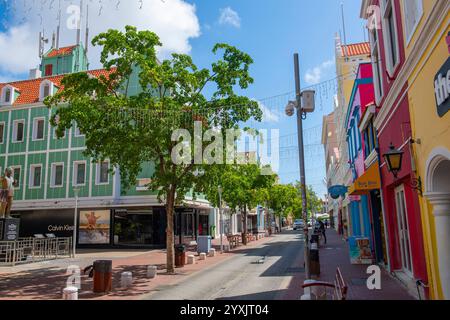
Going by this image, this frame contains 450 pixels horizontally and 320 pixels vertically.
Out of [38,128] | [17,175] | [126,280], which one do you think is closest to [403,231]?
[126,280]

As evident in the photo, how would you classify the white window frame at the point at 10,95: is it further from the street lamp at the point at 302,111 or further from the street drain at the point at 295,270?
the street lamp at the point at 302,111

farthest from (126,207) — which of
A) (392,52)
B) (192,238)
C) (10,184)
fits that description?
(392,52)

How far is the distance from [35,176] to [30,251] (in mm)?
12095

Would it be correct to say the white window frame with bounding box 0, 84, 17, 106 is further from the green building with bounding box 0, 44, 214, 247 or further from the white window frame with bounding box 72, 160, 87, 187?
the white window frame with bounding box 72, 160, 87, 187

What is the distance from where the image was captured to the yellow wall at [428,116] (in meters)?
6.41

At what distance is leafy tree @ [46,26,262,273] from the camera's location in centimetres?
1423

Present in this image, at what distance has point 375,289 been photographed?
10.8 meters

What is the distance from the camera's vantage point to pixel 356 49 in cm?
3428

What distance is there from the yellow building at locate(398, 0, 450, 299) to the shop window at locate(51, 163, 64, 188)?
28.0 m

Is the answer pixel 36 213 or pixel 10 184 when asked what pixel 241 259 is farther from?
pixel 36 213

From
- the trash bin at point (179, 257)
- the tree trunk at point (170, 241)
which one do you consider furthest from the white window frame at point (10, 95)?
the tree trunk at point (170, 241)

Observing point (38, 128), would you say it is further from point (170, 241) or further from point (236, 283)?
point (236, 283)

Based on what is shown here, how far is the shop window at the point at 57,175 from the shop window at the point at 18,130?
4.13 m
